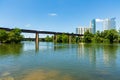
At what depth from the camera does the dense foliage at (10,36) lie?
348 feet

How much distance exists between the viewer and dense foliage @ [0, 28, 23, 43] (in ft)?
348

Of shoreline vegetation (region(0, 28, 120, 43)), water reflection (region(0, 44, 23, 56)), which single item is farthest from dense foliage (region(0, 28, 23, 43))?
A: water reflection (region(0, 44, 23, 56))

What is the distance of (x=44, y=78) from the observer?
15.2 metres

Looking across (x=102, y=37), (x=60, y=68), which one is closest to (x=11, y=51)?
(x=60, y=68)

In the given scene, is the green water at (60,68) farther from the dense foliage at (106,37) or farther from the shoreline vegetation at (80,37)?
the dense foliage at (106,37)

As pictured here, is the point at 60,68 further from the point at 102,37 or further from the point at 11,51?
the point at 102,37

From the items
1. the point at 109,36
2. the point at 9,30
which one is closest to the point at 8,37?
the point at 9,30

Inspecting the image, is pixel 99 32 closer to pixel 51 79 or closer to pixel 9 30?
pixel 9 30

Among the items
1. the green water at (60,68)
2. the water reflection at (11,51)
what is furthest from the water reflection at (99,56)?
the water reflection at (11,51)

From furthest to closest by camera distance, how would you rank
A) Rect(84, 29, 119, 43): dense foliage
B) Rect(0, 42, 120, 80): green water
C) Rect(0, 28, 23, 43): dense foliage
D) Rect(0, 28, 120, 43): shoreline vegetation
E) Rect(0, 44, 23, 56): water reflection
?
Rect(84, 29, 119, 43): dense foliage
Rect(0, 28, 120, 43): shoreline vegetation
Rect(0, 28, 23, 43): dense foliage
Rect(0, 44, 23, 56): water reflection
Rect(0, 42, 120, 80): green water

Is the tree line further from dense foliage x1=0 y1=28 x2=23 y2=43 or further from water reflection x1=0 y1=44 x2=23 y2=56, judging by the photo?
water reflection x1=0 y1=44 x2=23 y2=56

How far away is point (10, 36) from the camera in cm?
10956

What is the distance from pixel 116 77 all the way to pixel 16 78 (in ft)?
24.2

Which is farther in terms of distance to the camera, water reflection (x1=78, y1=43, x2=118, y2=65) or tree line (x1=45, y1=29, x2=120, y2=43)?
tree line (x1=45, y1=29, x2=120, y2=43)
